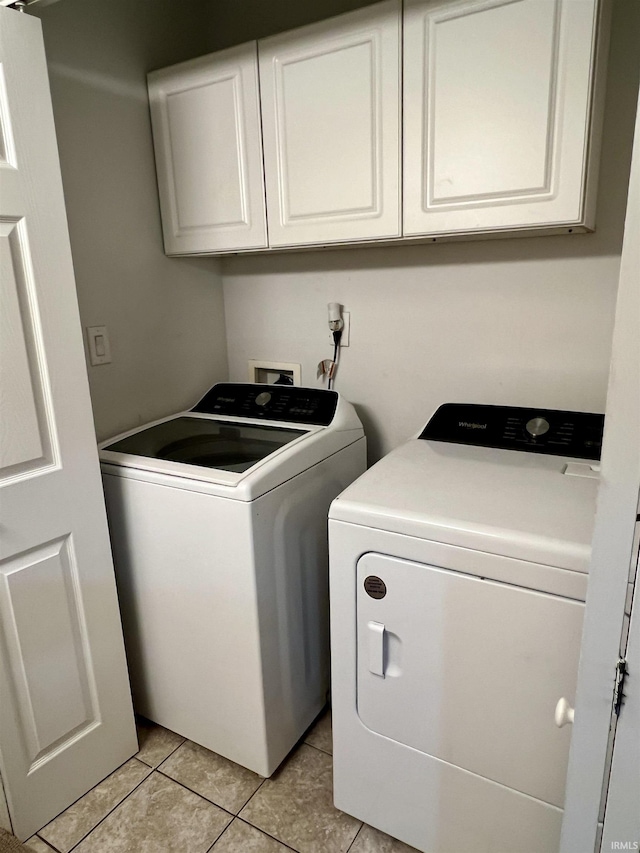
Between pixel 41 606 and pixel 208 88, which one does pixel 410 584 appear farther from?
pixel 208 88

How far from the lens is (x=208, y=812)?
1.51 m

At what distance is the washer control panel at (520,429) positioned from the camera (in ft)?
4.93

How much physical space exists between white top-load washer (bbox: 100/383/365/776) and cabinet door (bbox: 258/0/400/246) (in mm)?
582

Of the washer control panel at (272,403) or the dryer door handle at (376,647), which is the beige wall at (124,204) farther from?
the dryer door handle at (376,647)

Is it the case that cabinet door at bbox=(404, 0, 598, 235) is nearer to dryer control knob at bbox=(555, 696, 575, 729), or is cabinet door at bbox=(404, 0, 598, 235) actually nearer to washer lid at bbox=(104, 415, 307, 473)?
washer lid at bbox=(104, 415, 307, 473)

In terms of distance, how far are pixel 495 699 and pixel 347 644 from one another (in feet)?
1.14

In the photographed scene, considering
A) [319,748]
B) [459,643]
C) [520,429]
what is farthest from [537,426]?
[319,748]

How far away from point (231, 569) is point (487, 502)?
0.67 metres

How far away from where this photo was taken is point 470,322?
68.6 inches

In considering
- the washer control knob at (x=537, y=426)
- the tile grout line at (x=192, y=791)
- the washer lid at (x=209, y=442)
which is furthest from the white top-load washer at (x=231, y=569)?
the washer control knob at (x=537, y=426)

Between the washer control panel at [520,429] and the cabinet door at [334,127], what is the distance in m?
0.58

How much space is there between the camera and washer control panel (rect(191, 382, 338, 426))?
72.0 inches

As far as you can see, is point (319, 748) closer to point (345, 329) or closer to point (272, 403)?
point (272, 403)

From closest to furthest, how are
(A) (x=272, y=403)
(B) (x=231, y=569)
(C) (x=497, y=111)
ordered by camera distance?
(C) (x=497, y=111)
(B) (x=231, y=569)
(A) (x=272, y=403)
